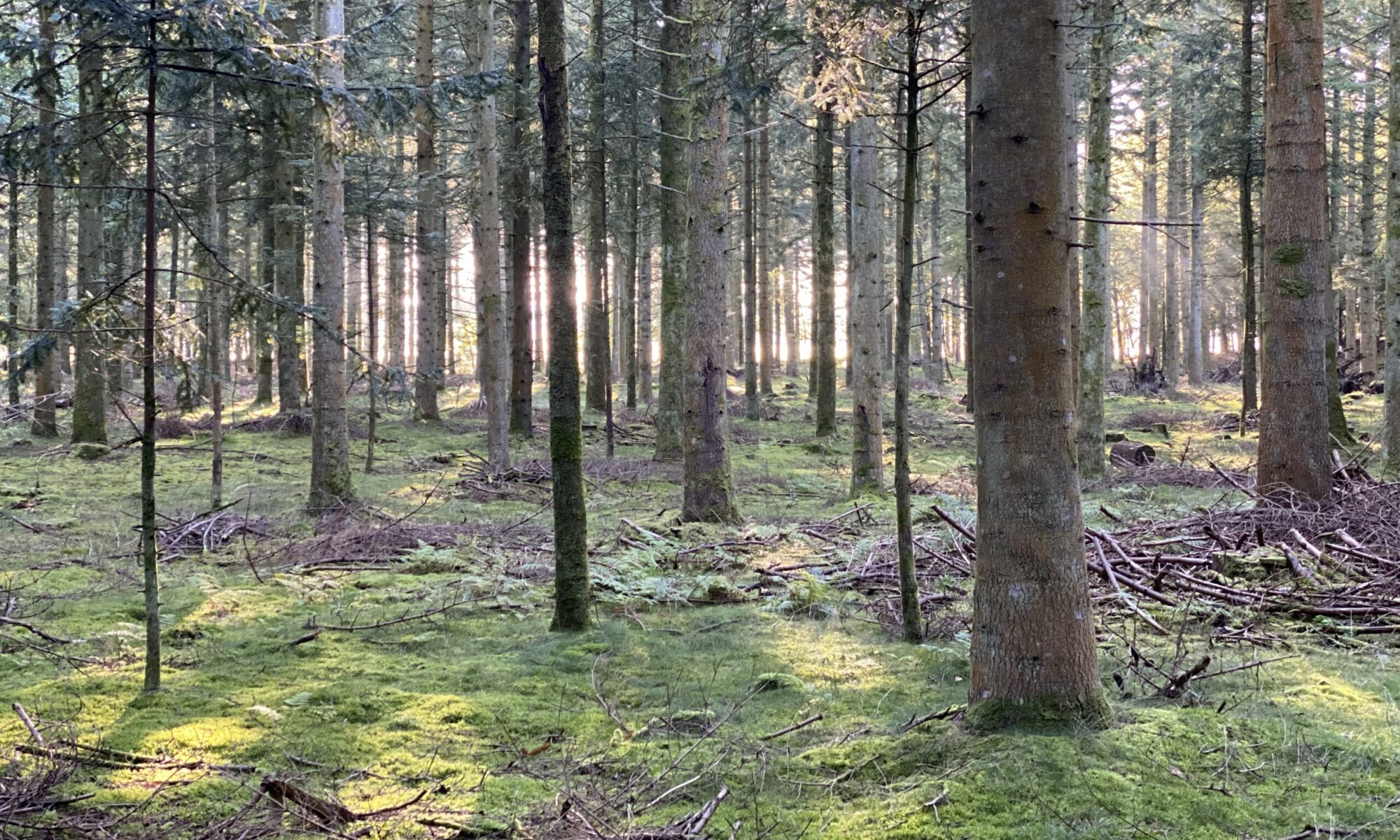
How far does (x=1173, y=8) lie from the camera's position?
618 inches

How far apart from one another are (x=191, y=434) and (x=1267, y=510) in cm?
1743

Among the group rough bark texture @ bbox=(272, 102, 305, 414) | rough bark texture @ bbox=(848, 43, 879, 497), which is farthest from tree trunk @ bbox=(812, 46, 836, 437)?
rough bark texture @ bbox=(272, 102, 305, 414)

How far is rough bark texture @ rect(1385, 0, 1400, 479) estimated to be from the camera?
423 inches

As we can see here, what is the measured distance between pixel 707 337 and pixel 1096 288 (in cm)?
655

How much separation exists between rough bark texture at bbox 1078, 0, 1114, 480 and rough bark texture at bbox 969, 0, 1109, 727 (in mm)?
10130

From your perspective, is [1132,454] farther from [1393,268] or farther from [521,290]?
[521,290]

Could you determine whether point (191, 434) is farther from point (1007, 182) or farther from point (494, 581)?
point (1007, 182)

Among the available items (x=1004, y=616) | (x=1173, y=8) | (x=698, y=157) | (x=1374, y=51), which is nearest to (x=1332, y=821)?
(x=1004, y=616)

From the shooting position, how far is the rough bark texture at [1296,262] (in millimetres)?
8453

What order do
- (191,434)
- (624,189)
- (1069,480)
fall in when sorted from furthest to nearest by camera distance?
1. (624,189)
2. (191,434)
3. (1069,480)

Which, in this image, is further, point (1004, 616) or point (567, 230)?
point (567, 230)

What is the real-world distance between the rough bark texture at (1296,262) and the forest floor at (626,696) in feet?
3.72

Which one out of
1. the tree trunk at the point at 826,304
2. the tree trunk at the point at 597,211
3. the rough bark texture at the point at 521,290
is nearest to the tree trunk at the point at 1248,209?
the tree trunk at the point at 826,304

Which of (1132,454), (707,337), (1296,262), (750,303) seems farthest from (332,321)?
(750,303)
